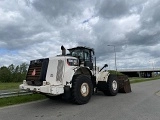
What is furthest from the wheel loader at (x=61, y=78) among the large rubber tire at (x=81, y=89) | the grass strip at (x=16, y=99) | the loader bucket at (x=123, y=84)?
the loader bucket at (x=123, y=84)

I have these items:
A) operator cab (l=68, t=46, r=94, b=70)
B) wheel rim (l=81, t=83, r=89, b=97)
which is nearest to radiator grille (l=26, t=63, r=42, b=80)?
wheel rim (l=81, t=83, r=89, b=97)

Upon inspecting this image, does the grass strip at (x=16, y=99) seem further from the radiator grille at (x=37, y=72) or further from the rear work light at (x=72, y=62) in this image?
the rear work light at (x=72, y=62)

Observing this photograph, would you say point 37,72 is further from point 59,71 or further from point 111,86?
point 111,86

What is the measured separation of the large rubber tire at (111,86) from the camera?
40.2ft

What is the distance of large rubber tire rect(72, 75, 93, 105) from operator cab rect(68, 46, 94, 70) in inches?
56.7

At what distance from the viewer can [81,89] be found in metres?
9.62

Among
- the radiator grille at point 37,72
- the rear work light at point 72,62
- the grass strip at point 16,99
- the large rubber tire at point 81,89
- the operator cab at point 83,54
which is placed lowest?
the grass strip at point 16,99

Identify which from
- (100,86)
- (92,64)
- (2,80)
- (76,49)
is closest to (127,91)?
(100,86)

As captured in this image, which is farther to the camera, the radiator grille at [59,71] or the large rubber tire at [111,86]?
the large rubber tire at [111,86]

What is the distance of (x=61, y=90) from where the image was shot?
8.78 m

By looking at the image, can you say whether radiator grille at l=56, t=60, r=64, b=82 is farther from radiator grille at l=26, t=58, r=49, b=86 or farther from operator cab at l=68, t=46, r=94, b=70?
operator cab at l=68, t=46, r=94, b=70

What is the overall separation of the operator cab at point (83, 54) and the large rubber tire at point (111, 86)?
1.69m

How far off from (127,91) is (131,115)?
7432 millimetres

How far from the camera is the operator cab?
11.3 m
